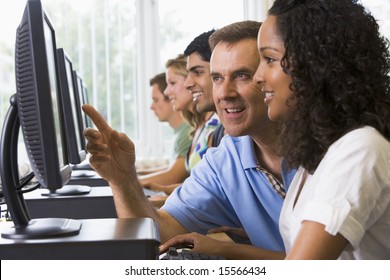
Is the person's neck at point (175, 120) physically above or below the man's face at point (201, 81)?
below

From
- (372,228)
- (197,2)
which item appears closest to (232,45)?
(372,228)

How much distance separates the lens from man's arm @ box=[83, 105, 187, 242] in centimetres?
144

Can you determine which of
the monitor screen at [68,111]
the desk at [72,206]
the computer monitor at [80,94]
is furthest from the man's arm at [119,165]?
the computer monitor at [80,94]

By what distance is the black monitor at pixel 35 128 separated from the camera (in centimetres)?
105

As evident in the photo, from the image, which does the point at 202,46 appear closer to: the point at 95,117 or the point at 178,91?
the point at 178,91

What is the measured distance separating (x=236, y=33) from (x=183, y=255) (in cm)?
74

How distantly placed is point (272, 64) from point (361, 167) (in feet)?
1.22

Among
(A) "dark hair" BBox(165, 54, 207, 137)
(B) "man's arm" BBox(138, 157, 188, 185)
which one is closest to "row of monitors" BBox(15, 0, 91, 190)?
(A) "dark hair" BBox(165, 54, 207, 137)

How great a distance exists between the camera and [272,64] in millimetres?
1323

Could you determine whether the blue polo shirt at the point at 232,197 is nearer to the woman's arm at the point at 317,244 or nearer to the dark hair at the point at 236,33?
the dark hair at the point at 236,33

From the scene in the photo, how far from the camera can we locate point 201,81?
2697 millimetres

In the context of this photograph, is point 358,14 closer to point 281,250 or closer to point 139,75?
point 281,250

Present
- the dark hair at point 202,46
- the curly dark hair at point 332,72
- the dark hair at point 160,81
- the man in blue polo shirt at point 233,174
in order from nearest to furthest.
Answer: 1. the curly dark hair at point 332,72
2. the man in blue polo shirt at point 233,174
3. the dark hair at point 202,46
4. the dark hair at point 160,81

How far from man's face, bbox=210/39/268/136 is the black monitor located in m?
0.66
